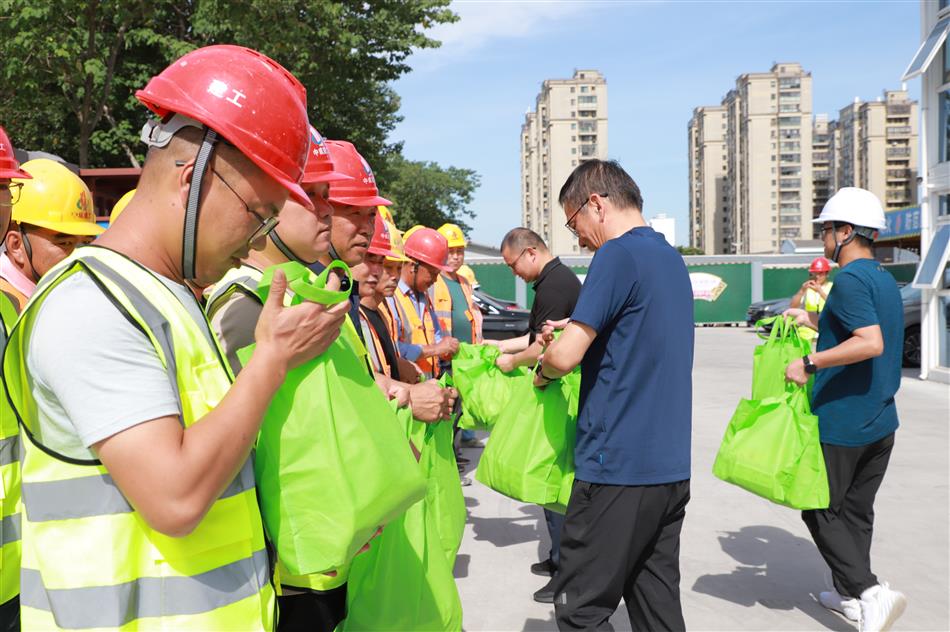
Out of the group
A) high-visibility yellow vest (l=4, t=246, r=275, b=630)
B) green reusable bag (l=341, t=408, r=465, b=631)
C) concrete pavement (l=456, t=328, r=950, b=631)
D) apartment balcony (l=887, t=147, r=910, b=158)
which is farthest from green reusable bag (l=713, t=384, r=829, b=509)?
apartment balcony (l=887, t=147, r=910, b=158)

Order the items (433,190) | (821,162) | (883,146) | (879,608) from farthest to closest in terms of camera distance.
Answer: (821,162)
(883,146)
(433,190)
(879,608)

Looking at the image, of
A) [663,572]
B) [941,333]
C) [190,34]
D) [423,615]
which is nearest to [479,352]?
[663,572]

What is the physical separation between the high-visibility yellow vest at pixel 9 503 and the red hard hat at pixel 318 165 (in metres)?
0.93

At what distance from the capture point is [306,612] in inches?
84.0

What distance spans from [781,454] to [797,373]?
1.41 ft

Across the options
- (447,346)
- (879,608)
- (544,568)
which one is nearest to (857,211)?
(879,608)

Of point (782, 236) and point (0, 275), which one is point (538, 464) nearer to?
point (0, 275)

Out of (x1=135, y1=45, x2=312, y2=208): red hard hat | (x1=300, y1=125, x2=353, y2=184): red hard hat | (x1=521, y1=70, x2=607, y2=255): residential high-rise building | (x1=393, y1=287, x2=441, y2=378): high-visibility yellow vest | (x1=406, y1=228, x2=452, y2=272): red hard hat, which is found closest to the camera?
(x1=135, y1=45, x2=312, y2=208): red hard hat

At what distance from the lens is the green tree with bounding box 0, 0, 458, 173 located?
13320mm

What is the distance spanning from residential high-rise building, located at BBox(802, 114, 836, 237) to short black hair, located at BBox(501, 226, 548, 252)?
128 metres

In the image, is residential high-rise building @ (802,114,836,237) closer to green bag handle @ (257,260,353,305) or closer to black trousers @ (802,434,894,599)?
black trousers @ (802,434,894,599)

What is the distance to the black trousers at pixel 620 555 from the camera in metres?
2.88

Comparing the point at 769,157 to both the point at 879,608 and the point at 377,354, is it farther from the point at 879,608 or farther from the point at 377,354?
the point at 377,354

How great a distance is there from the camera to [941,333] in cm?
1305
